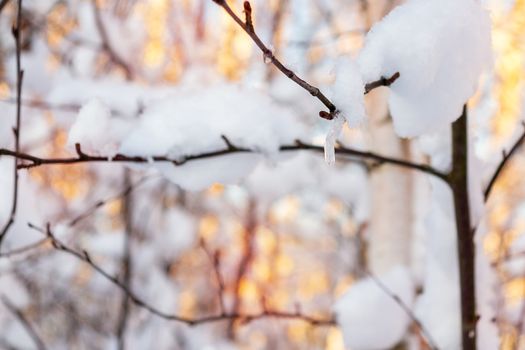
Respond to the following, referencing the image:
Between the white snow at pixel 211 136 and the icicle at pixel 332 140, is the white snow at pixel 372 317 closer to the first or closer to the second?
the white snow at pixel 211 136

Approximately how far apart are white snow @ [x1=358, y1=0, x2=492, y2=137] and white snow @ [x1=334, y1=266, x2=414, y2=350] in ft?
2.12

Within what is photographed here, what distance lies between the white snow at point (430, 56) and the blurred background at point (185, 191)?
3.8 inches

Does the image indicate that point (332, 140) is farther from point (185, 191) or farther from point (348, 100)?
point (185, 191)

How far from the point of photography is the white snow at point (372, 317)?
4.35 ft

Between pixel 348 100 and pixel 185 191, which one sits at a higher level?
pixel 185 191

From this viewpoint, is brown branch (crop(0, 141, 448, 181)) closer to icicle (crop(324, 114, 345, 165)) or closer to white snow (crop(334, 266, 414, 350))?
icicle (crop(324, 114, 345, 165))

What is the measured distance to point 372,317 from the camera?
4.42 ft

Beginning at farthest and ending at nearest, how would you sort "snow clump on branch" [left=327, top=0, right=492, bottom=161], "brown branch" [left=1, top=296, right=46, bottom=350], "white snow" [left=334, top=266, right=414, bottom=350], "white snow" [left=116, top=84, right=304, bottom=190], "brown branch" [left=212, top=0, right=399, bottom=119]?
"brown branch" [left=1, top=296, right=46, bottom=350] → "white snow" [left=334, top=266, right=414, bottom=350] → "white snow" [left=116, top=84, right=304, bottom=190] → "snow clump on branch" [left=327, top=0, right=492, bottom=161] → "brown branch" [left=212, top=0, right=399, bottom=119]

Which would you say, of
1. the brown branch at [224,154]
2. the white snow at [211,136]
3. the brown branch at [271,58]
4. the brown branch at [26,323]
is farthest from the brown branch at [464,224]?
the brown branch at [26,323]

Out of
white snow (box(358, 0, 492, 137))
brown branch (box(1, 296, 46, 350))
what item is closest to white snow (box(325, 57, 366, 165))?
white snow (box(358, 0, 492, 137))

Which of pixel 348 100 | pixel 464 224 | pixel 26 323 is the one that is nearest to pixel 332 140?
pixel 348 100

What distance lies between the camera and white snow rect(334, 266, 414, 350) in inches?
52.2

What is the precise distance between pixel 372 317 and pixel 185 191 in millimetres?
2880

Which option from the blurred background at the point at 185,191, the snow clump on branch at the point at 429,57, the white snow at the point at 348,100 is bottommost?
the white snow at the point at 348,100
